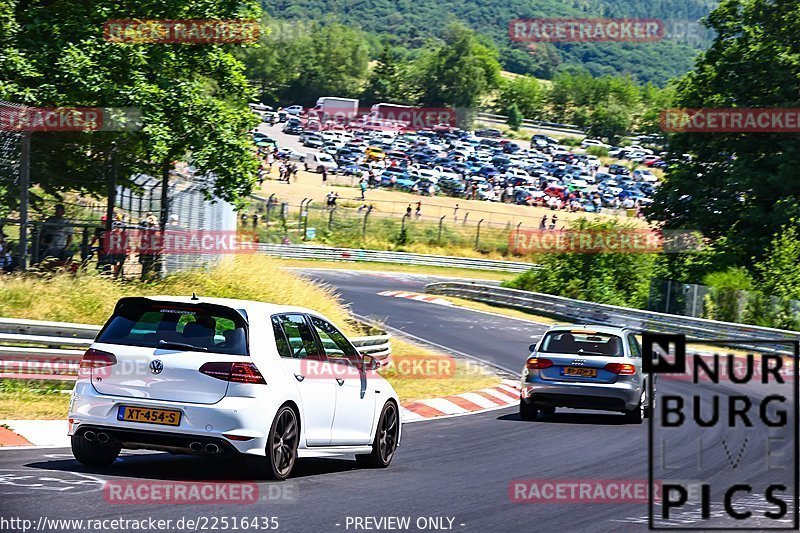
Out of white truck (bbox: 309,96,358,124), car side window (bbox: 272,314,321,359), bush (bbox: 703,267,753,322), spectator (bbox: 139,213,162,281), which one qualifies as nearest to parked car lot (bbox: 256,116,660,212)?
white truck (bbox: 309,96,358,124)

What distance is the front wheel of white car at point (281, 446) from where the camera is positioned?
938 centimetres

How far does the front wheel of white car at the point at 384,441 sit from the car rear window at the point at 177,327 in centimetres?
252

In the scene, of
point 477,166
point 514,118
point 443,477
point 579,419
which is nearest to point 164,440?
point 443,477

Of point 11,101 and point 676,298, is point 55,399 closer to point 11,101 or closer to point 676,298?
point 11,101

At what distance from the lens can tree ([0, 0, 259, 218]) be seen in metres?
21.8

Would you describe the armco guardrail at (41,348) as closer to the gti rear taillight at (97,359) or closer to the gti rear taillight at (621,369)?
the gti rear taillight at (97,359)

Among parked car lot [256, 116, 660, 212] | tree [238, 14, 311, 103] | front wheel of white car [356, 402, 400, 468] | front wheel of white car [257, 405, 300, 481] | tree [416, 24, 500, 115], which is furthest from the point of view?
tree [238, 14, 311, 103]

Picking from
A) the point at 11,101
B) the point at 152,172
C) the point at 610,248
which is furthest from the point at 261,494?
the point at 610,248

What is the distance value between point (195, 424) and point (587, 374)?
8626 mm

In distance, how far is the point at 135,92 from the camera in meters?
22.5

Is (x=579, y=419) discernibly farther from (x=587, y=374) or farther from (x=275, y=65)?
(x=275, y=65)

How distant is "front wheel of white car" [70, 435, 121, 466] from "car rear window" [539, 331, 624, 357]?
8.62m

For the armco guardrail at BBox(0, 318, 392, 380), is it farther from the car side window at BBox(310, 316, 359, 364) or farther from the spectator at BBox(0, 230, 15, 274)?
the car side window at BBox(310, 316, 359, 364)

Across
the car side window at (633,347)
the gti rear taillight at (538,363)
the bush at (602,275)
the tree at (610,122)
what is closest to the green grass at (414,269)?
the bush at (602,275)
